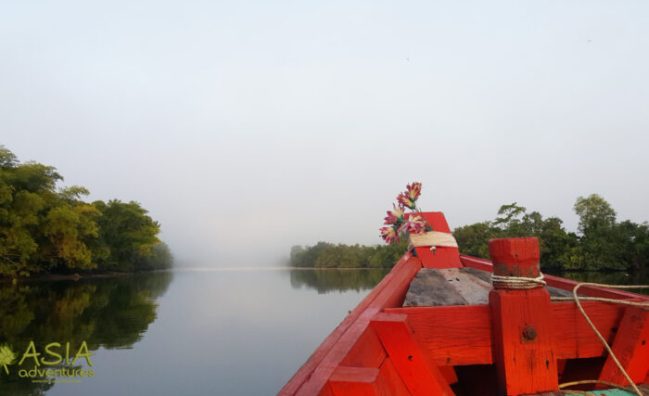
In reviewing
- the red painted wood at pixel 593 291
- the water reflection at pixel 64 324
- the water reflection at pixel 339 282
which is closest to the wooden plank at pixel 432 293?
the red painted wood at pixel 593 291

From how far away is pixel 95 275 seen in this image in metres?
52.3

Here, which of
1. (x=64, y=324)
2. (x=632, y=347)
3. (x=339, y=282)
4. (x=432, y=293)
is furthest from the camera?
(x=339, y=282)

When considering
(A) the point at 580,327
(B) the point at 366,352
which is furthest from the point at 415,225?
(B) the point at 366,352

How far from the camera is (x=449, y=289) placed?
8.40ft

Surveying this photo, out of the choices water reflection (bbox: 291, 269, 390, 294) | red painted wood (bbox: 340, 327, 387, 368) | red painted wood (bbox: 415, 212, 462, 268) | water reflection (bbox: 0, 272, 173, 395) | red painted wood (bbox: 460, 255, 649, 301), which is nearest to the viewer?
red painted wood (bbox: 340, 327, 387, 368)

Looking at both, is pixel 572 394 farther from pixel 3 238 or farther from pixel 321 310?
pixel 3 238

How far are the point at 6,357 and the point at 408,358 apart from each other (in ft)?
44.6

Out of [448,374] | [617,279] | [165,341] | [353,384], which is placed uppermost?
[353,384]

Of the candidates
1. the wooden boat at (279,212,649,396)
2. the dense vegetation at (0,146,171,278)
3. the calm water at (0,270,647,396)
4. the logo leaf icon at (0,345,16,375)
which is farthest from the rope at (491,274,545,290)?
the dense vegetation at (0,146,171,278)

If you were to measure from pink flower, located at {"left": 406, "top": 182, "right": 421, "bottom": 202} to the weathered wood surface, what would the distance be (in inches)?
39.9

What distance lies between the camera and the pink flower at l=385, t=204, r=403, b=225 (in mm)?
4059

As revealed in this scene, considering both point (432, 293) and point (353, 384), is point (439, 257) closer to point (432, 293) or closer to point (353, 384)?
point (432, 293)

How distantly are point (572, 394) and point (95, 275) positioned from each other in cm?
6053

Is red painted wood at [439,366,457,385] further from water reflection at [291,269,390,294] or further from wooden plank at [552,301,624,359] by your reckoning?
water reflection at [291,269,390,294]
